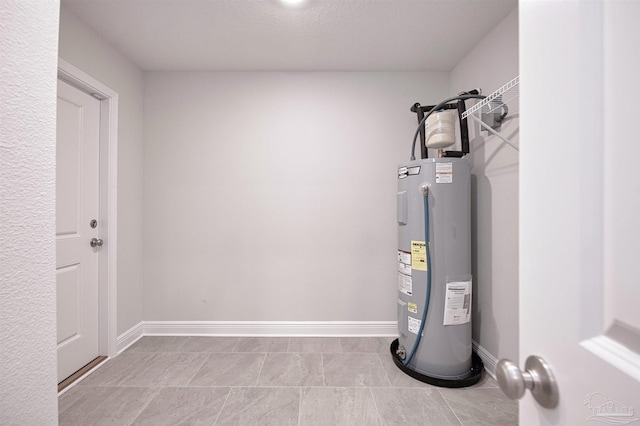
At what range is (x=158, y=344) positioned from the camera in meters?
2.32

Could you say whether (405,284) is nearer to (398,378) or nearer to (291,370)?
(398,378)

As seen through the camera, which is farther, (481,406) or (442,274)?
(442,274)

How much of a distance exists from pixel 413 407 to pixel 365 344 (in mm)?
779

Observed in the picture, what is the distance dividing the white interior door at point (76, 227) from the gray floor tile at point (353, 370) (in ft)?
6.04

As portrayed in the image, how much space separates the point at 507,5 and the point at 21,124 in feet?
8.27

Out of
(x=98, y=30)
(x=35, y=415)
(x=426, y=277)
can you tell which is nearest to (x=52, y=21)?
(x=35, y=415)

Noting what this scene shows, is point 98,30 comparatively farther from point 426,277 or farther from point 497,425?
point 497,425

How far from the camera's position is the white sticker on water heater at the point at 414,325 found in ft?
6.02

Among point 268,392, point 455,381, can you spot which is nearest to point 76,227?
point 268,392

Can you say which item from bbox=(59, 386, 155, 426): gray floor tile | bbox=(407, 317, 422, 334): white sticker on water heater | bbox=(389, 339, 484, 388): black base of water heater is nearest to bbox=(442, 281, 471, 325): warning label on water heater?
bbox=(407, 317, 422, 334): white sticker on water heater

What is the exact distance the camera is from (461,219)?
1.80 m

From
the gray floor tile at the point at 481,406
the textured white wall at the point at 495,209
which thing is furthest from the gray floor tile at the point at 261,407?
the textured white wall at the point at 495,209

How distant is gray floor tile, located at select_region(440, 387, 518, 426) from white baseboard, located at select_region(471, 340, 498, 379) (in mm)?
170

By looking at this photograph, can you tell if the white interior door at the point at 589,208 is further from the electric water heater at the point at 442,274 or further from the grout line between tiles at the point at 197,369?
the grout line between tiles at the point at 197,369
